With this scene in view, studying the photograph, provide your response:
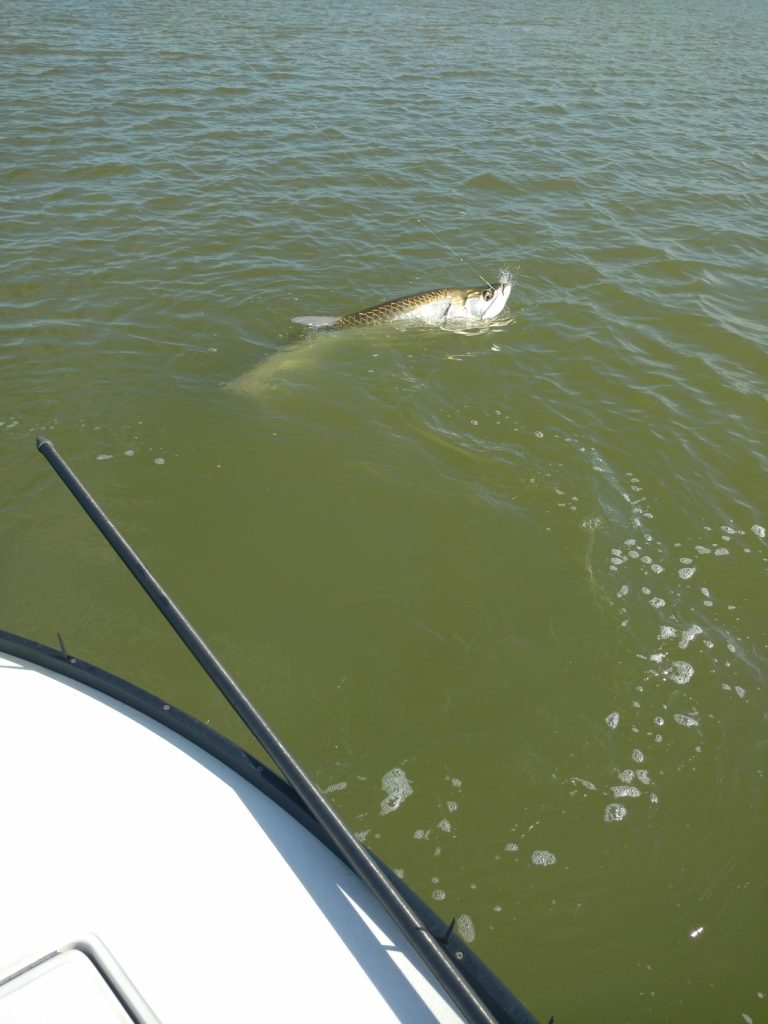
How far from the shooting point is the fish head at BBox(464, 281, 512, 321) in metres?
11.0

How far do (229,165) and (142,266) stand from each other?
4465 millimetres

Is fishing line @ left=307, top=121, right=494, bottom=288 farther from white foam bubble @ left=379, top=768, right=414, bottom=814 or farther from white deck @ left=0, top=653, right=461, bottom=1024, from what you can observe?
white deck @ left=0, top=653, right=461, bottom=1024

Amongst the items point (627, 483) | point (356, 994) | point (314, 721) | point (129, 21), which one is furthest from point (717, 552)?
point (129, 21)

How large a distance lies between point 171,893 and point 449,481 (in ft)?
19.1

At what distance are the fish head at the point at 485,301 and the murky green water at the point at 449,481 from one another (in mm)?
438

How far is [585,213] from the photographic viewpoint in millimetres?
14625

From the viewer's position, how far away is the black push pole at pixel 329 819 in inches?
109

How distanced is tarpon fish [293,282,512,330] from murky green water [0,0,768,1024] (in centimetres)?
22

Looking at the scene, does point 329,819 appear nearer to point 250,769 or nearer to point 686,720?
point 250,769

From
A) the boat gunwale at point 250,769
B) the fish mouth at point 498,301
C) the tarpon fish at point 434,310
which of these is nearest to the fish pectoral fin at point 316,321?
the tarpon fish at point 434,310

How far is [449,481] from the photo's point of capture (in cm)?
862

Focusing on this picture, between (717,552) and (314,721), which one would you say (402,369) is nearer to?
(717,552)

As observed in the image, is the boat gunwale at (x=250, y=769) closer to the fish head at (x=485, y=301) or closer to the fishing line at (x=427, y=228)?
the fish head at (x=485, y=301)

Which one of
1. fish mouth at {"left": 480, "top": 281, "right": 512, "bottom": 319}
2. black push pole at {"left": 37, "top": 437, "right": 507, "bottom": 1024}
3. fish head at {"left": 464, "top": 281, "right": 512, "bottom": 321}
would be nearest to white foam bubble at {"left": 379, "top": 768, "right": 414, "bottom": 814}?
black push pole at {"left": 37, "top": 437, "right": 507, "bottom": 1024}
